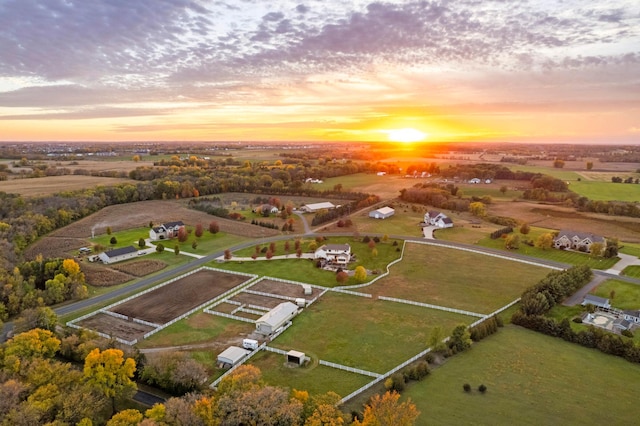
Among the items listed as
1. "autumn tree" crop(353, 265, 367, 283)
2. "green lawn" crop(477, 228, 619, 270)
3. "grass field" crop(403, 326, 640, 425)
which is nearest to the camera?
"grass field" crop(403, 326, 640, 425)

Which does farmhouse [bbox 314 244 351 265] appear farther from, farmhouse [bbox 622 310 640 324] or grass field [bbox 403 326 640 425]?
farmhouse [bbox 622 310 640 324]

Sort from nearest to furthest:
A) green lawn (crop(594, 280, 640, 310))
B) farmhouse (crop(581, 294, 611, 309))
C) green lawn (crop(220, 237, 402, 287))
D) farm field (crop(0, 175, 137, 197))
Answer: farmhouse (crop(581, 294, 611, 309)) → green lawn (crop(594, 280, 640, 310)) → green lawn (crop(220, 237, 402, 287)) → farm field (crop(0, 175, 137, 197))

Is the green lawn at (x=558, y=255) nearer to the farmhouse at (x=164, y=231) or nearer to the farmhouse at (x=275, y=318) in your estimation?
the farmhouse at (x=275, y=318)

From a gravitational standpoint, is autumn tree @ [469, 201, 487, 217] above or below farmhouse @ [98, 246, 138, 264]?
above

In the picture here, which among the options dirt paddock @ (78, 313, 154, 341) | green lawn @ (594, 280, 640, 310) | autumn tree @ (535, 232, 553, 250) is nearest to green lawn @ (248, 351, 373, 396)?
dirt paddock @ (78, 313, 154, 341)

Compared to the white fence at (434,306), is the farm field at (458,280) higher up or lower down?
higher up

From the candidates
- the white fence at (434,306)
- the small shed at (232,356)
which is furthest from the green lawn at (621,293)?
the small shed at (232,356)

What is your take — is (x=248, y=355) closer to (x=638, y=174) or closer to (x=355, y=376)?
(x=355, y=376)
